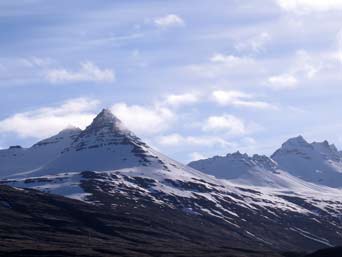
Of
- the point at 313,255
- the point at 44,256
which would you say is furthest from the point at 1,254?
the point at 313,255

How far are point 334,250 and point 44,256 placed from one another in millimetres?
64343

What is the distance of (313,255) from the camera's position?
196 meters

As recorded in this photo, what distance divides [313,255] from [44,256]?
59777 millimetres

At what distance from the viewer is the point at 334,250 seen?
640 feet

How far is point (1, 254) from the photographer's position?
198 metres

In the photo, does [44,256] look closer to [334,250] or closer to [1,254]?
[1,254]

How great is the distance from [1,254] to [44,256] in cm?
957

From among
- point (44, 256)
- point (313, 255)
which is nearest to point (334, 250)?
point (313, 255)

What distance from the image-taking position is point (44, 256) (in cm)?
19775

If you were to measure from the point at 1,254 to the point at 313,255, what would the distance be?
6932 cm

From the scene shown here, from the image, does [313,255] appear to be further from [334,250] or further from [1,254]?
[1,254]
